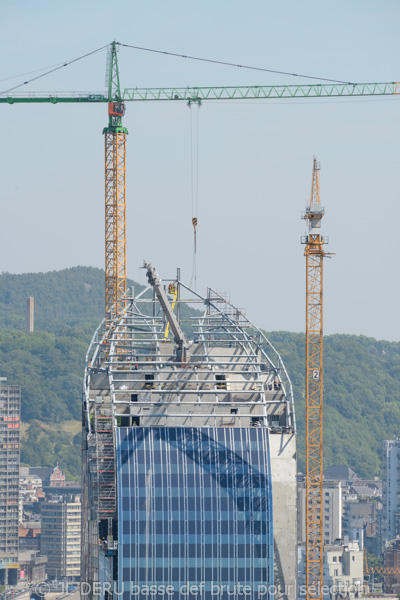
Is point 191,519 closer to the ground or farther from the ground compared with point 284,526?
farther from the ground

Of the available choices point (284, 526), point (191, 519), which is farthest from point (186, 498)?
point (284, 526)

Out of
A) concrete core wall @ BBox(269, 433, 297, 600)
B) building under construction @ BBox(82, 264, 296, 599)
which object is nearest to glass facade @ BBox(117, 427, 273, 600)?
building under construction @ BBox(82, 264, 296, 599)

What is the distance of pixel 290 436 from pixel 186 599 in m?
24.7

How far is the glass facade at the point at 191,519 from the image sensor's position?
173875mm

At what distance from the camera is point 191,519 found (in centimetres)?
17500

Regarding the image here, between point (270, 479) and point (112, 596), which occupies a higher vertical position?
point (270, 479)

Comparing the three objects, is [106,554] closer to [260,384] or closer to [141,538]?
[141,538]

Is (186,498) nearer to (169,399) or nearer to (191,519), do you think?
(191,519)

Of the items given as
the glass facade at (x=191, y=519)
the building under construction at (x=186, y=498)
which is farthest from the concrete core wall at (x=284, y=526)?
the glass facade at (x=191, y=519)

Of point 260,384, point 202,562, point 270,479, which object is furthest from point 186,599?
point 260,384

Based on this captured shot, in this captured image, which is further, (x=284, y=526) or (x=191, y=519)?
(x=284, y=526)

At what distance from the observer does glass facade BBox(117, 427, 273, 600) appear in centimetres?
17388

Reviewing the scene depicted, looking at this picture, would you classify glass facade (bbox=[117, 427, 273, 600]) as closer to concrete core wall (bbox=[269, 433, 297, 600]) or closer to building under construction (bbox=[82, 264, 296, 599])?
building under construction (bbox=[82, 264, 296, 599])

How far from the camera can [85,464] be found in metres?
190
